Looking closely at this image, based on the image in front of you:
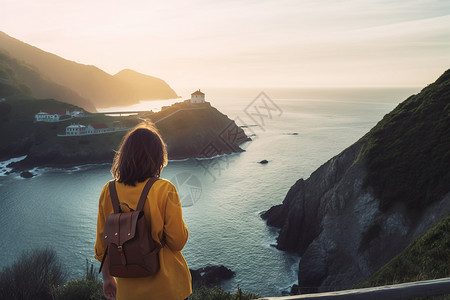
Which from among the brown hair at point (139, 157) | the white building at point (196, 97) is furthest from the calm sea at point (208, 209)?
the white building at point (196, 97)

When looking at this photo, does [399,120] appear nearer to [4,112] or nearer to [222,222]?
[222,222]

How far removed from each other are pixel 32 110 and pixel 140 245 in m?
124

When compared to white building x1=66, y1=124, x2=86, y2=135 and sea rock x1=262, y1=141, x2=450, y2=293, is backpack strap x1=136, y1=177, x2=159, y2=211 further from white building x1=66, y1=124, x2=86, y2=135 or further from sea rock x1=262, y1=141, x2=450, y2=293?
white building x1=66, y1=124, x2=86, y2=135

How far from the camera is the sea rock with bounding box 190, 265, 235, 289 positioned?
3025 cm

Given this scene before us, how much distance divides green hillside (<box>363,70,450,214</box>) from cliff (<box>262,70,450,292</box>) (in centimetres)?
7

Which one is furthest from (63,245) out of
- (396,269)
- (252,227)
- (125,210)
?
(125,210)

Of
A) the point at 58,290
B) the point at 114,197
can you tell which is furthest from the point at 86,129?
the point at 114,197

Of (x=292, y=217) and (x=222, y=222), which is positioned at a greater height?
(x=292, y=217)

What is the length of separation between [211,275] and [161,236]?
1193 inches

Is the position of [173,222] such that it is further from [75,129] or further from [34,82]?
[34,82]

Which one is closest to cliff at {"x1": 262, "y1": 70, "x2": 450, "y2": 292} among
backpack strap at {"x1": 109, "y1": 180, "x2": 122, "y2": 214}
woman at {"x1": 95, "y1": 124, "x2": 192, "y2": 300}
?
woman at {"x1": 95, "y1": 124, "x2": 192, "y2": 300}

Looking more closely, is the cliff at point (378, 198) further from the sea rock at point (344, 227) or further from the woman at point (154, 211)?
the woman at point (154, 211)

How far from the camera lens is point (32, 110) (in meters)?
107

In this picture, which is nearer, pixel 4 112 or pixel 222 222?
pixel 222 222
